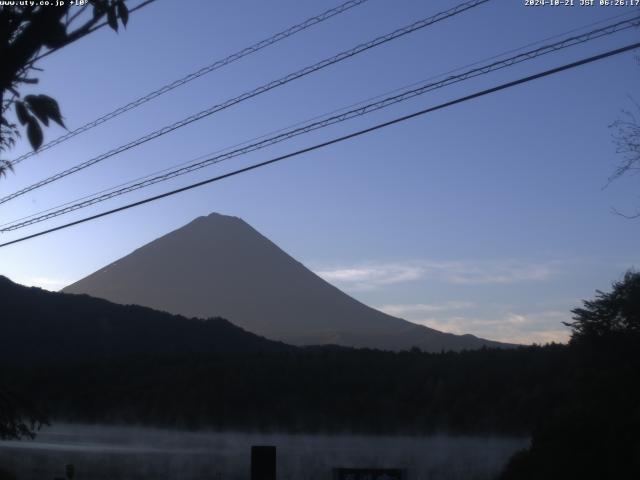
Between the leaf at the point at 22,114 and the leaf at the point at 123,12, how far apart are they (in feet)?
2.69

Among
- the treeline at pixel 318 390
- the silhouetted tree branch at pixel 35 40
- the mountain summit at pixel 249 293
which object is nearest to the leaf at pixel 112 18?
the silhouetted tree branch at pixel 35 40

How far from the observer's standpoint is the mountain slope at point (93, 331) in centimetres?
5397

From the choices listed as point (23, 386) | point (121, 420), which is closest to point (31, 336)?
point (23, 386)

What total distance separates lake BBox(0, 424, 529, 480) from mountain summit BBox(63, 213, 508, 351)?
47.0 m

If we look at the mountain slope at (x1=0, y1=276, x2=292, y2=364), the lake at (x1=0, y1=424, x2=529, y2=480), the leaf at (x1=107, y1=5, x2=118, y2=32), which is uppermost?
the mountain slope at (x1=0, y1=276, x2=292, y2=364)

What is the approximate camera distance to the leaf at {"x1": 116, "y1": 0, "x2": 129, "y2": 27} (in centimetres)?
561

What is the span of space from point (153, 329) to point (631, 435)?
48.2m

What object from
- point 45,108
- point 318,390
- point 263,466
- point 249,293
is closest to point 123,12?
point 45,108

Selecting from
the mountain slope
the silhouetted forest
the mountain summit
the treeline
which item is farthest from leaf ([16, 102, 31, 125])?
the mountain summit

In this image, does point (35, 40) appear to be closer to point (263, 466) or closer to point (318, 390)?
point (263, 466)

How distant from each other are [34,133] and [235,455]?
2805 centimetres

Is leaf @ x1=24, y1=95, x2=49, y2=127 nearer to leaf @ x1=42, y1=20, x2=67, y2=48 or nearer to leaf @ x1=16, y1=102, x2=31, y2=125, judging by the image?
leaf @ x1=16, y1=102, x2=31, y2=125

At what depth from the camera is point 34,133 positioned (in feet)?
18.0

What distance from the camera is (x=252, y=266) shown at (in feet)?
352
